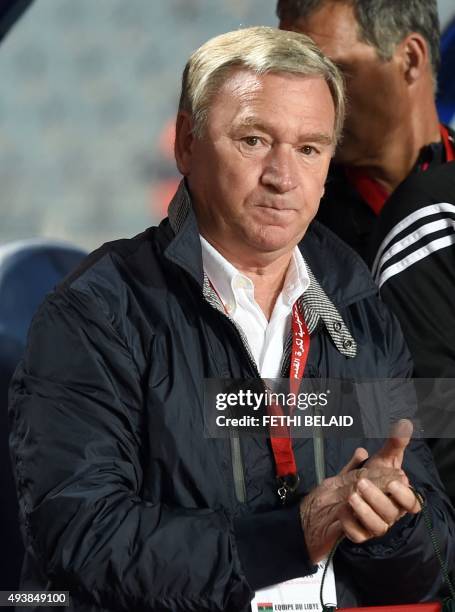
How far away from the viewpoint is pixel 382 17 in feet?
8.27

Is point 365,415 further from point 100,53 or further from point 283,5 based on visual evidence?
point 100,53

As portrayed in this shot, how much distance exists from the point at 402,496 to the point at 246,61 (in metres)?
0.73

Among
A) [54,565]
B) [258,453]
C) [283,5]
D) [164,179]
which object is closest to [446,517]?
[258,453]

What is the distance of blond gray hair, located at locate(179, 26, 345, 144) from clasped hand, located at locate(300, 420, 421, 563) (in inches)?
24.0

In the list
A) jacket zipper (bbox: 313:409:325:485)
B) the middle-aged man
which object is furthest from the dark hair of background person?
jacket zipper (bbox: 313:409:325:485)

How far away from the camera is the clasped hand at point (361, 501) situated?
1526mm

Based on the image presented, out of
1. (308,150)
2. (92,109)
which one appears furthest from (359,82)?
(92,109)

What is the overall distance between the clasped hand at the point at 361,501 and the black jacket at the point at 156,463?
0.09 feet

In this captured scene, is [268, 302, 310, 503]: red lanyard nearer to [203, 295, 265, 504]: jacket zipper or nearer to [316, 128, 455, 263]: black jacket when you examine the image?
[203, 295, 265, 504]: jacket zipper

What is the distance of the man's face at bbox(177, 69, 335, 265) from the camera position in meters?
1.82

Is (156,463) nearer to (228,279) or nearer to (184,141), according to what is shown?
(228,279)

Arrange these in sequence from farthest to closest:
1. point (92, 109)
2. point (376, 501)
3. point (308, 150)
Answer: point (92, 109)
point (308, 150)
point (376, 501)

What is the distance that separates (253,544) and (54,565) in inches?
11.1

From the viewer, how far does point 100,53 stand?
13.9ft
